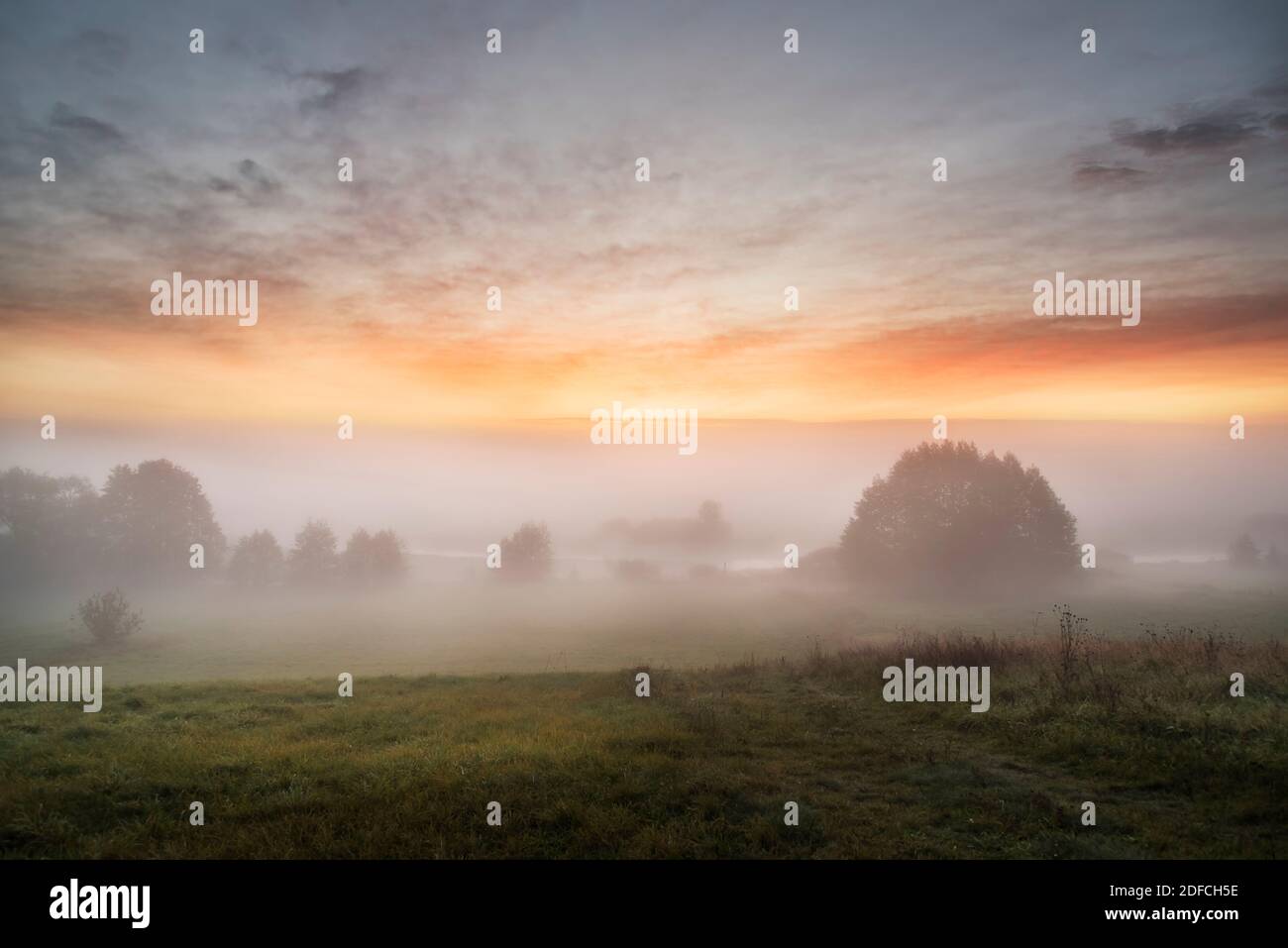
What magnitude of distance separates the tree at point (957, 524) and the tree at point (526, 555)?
149 ft

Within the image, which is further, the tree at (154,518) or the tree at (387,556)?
the tree at (387,556)

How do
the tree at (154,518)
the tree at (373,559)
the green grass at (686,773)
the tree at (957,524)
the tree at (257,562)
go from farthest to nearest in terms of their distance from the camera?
the tree at (373,559) < the tree at (257,562) < the tree at (154,518) < the tree at (957,524) < the green grass at (686,773)

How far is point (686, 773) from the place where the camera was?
12.3 m

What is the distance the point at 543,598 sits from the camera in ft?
274

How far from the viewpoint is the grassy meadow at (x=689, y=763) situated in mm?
9594

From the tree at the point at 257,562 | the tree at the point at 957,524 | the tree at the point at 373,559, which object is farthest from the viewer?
the tree at the point at 373,559

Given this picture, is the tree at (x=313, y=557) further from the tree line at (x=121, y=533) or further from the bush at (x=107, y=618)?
the bush at (x=107, y=618)

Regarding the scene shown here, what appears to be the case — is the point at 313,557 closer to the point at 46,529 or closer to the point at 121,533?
the point at 121,533

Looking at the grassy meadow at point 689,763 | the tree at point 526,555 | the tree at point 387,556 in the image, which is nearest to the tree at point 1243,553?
the grassy meadow at point 689,763

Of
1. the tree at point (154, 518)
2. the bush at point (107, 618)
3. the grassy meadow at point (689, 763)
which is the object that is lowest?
the bush at point (107, 618)

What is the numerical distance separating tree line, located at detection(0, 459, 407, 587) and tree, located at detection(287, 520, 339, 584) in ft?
7.28
